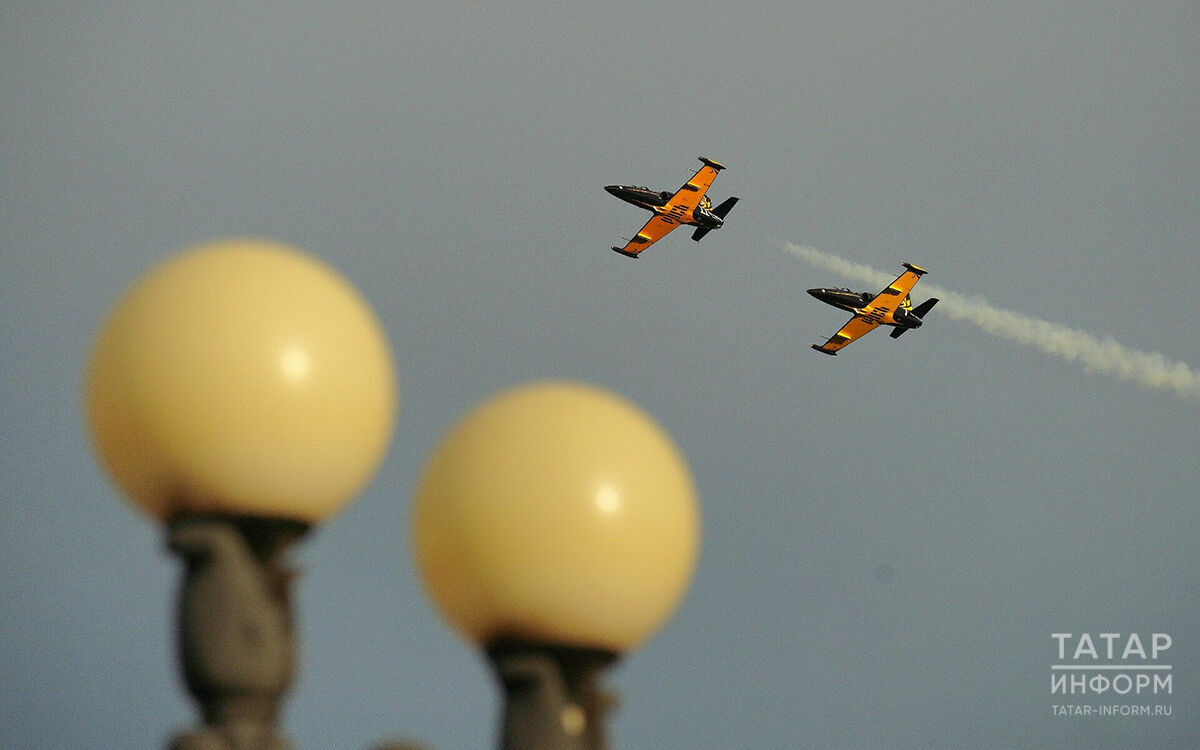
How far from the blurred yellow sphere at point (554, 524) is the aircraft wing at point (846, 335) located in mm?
37522

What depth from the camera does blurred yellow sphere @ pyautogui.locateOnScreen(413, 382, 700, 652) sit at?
12945 millimetres

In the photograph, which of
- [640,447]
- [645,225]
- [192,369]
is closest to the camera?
[192,369]

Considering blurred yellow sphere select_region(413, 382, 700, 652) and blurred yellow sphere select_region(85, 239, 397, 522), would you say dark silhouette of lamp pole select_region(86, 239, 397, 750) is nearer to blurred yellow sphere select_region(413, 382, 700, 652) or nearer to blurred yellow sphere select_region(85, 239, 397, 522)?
blurred yellow sphere select_region(85, 239, 397, 522)

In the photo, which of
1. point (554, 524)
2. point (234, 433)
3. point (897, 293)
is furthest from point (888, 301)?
point (234, 433)

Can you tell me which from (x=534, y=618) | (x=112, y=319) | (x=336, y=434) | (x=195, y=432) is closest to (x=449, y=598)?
(x=534, y=618)

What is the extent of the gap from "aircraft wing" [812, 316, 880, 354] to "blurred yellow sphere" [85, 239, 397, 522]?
38208mm

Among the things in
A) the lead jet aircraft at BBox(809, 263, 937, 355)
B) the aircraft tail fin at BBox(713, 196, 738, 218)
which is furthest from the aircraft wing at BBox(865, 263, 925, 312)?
the aircraft tail fin at BBox(713, 196, 738, 218)

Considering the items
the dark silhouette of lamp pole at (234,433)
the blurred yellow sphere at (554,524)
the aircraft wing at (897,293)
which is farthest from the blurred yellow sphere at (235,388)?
the aircraft wing at (897,293)

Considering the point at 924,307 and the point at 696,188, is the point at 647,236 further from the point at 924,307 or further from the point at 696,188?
the point at 924,307

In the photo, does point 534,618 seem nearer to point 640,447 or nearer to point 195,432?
point 640,447

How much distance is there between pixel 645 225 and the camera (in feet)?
163

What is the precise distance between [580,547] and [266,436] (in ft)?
8.54

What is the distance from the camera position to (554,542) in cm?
1288

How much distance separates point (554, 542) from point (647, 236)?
37.9 metres
